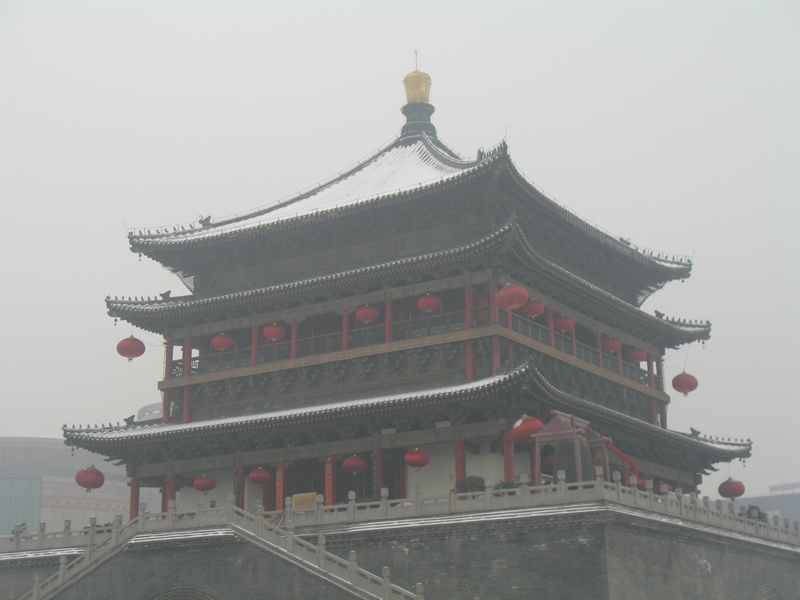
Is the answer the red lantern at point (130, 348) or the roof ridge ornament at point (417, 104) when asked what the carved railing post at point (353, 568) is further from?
the roof ridge ornament at point (417, 104)

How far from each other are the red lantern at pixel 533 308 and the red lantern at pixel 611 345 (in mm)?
5026

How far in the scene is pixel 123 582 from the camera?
3072 cm

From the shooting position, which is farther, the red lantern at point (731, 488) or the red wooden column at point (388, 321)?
the red lantern at point (731, 488)

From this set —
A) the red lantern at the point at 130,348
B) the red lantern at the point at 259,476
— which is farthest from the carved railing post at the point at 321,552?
the red lantern at the point at 130,348

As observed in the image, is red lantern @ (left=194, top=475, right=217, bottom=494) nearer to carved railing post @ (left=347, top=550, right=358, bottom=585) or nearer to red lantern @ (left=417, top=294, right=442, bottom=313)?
red lantern @ (left=417, top=294, right=442, bottom=313)

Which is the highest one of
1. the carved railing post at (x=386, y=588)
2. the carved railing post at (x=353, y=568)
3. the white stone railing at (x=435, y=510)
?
the white stone railing at (x=435, y=510)

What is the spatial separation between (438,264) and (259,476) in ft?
29.3

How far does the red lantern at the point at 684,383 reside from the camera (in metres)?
42.3

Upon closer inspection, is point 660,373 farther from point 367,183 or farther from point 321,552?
point 321,552

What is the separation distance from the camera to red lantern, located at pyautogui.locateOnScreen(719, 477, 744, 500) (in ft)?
133

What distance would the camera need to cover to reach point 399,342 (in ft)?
118

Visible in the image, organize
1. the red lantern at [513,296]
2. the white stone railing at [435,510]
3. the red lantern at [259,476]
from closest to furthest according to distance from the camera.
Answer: the white stone railing at [435,510] < the red lantern at [513,296] < the red lantern at [259,476]

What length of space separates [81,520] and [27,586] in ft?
196

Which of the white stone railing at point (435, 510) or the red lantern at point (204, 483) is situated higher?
the red lantern at point (204, 483)
